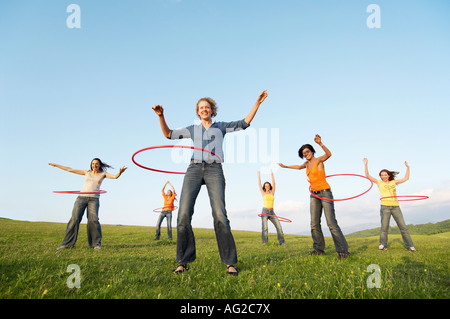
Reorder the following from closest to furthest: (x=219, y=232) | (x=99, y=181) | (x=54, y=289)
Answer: (x=54, y=289) < (x=219, y=232) < (x=99, y=181)

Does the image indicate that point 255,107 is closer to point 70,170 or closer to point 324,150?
point 324,150

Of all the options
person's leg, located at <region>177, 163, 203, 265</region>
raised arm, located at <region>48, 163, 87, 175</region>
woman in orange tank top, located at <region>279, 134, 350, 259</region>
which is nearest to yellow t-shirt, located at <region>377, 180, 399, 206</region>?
woman in orange tank top, located at <region>279, 134, 350, 259</region>

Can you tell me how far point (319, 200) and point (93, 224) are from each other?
839cm

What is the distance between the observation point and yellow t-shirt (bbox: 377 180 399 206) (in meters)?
11.2

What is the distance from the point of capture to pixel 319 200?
8.22 metres

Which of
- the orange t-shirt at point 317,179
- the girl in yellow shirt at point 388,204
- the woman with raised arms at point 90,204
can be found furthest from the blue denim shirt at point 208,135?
the girl in yellow shirt at point 388,204

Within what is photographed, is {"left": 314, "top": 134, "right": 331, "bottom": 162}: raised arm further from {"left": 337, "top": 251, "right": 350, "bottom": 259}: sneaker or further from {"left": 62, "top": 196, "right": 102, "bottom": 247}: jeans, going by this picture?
{"left": 62, "top": 196, "right": 102, "bottom": 247}: jeans

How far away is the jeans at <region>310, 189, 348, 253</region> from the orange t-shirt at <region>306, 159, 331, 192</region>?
5.5 inches

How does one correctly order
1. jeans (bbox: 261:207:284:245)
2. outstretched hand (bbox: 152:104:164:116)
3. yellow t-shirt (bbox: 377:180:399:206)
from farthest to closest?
jeans (bbox: 261:207:284:245) → yellow t-shirt (bbox: 377:180:399:206) → outstretched hand (bbox: 152:104:164:116)
